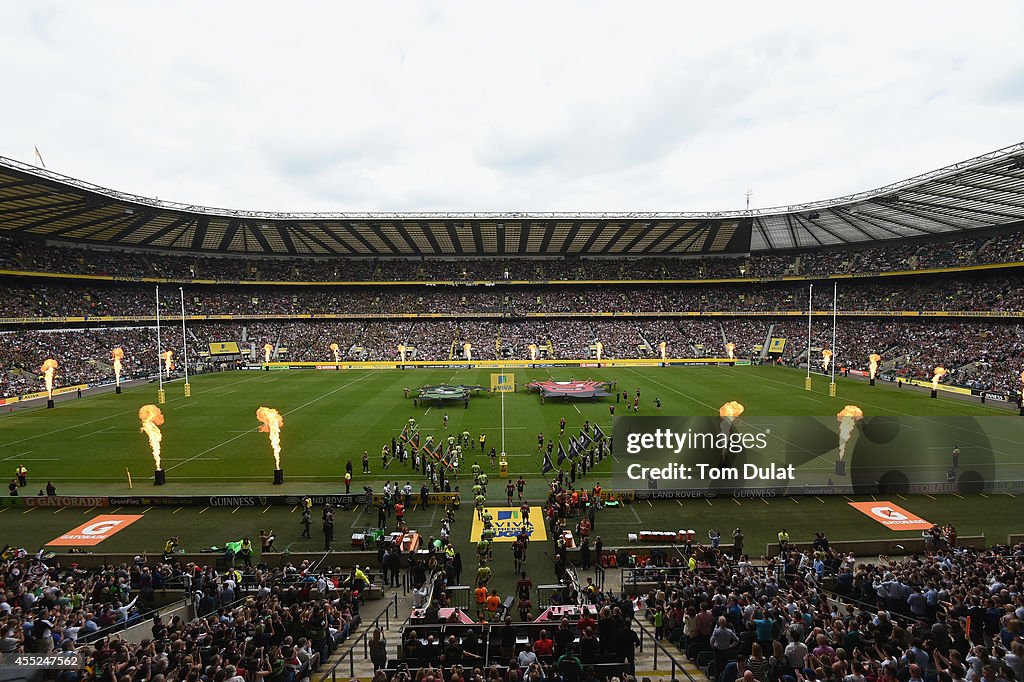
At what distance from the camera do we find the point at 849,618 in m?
10.5

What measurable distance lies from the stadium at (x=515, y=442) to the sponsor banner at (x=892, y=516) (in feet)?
0.53

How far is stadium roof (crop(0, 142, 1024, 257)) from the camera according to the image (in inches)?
1861

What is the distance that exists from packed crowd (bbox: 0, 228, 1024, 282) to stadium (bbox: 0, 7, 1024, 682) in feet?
1.72

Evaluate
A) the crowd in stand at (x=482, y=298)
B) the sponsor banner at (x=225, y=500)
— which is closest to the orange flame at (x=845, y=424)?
the sponsor banner at (x=225, y=500)

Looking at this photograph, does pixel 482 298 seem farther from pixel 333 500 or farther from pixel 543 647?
pixel 543 647

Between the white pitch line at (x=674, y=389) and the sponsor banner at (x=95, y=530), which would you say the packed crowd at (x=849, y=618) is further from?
the white pitch line at (x=674, y=389)

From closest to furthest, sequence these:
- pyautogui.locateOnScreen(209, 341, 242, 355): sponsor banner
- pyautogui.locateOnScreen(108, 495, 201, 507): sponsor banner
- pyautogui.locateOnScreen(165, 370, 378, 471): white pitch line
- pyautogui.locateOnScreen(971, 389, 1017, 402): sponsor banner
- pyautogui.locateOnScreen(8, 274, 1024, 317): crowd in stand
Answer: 1. pyautogui.locateOnScreen(108, 495, 201, 507): sponsor banner
2. pyautogui.locateOnScreen(165, 370, 378, 471): white pitch line
3. pyautogui.locateOnScreen(971, 389, 1017, 402): sponsor banner
4. pyautogui.locateOnScreen(8, 274, 1024, 317): crowd in stand
5. pyautogui.locateOnScreen(209, 341, 242, 355): sponsor banner

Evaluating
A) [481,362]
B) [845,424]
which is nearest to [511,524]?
[845,424]

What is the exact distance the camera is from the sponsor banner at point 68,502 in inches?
909

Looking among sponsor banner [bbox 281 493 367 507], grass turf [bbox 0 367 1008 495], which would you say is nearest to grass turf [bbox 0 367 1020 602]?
grass turf [bbox 0 367 1008 495]

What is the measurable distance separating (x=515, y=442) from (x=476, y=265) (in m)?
63.2

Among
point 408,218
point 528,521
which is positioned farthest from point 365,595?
point 408,218

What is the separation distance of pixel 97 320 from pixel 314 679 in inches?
2945

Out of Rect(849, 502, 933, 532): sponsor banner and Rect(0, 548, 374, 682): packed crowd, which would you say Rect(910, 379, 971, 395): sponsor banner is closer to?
Rect(849, 502, 933, 532): sponsor banner
